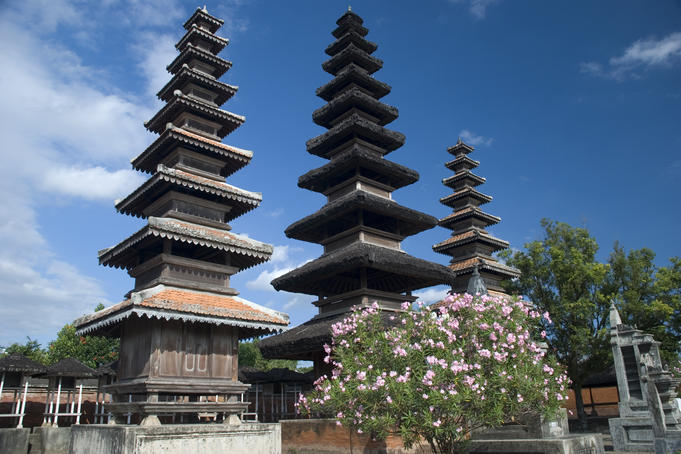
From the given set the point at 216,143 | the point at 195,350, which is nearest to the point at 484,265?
the point at 216,143

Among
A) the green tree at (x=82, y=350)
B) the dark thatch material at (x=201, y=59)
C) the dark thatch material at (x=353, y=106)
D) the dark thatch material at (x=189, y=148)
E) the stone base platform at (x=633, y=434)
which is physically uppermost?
the dark thatch material at (x=353, y=106)

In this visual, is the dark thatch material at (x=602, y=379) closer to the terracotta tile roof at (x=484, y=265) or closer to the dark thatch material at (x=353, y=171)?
the terracotta tile roof at (x=484, y=265)

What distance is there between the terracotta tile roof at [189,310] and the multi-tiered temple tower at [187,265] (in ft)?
0.11

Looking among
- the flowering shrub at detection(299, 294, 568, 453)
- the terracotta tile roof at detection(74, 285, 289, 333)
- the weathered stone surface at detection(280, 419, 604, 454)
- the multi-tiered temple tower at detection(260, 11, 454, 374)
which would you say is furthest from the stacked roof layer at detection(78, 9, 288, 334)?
the flowering shrub at detection(299, 294, 568, 453)

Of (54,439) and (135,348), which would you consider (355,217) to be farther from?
(54,439)

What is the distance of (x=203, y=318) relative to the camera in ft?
48.0

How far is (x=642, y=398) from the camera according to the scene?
71.0 feet

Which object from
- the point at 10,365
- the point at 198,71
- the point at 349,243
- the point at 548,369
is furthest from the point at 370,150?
the point at 10,365

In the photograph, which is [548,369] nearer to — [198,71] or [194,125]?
Result: [194,125]

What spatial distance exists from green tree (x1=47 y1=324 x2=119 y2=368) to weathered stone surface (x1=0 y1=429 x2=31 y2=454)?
2426cm

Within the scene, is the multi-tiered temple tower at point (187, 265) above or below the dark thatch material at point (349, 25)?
below

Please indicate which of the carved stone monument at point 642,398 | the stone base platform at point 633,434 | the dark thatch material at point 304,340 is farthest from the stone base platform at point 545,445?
the stone base platform at point 633,434

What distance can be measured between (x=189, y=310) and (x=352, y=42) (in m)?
21.8

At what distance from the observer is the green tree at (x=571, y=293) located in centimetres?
3198
